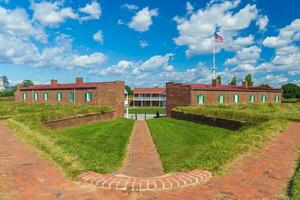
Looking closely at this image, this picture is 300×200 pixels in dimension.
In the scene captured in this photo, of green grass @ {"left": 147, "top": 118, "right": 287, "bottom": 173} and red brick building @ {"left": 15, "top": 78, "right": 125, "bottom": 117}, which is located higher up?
red brick building @ {"left": 15, "top": 78, "right": 125, "bottom": 117}

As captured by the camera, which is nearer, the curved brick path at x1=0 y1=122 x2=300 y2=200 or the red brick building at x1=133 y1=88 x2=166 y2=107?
the curved brick path at x1=0 y1=122 x2=300 y2=200

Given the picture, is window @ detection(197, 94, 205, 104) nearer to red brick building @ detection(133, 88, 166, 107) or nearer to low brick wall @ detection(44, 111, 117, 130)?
low brick wall @ detection(44, 111, 117, 130)

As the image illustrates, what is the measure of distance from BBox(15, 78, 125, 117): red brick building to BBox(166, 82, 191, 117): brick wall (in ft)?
21.3

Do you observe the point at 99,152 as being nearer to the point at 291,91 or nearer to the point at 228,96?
the point at 228,96

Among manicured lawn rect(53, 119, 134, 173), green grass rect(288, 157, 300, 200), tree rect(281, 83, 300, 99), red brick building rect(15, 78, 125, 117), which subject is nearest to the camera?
green grass rect(288, 157, 300, 200)

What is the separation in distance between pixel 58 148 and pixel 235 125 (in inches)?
440

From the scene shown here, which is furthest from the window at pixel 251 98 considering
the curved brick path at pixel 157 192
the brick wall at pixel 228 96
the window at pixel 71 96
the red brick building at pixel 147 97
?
the curved brick path at pixel 157 192

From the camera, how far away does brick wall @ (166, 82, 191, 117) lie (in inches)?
1355

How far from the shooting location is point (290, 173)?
258 inches

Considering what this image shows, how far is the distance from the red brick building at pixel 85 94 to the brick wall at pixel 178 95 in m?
6.50

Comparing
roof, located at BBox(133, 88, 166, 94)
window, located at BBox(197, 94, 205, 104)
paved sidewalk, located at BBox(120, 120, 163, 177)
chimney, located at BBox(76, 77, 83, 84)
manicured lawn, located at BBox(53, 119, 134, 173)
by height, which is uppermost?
chimney, located at BBox(76, 77, 83, 84)

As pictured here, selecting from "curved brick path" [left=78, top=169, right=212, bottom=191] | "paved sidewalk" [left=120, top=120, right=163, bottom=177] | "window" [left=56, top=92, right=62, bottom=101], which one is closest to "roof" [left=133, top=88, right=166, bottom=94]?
"window" [left=56, top=92, right=62, bottom=101]

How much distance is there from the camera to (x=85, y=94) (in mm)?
34875

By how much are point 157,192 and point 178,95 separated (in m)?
30.4
